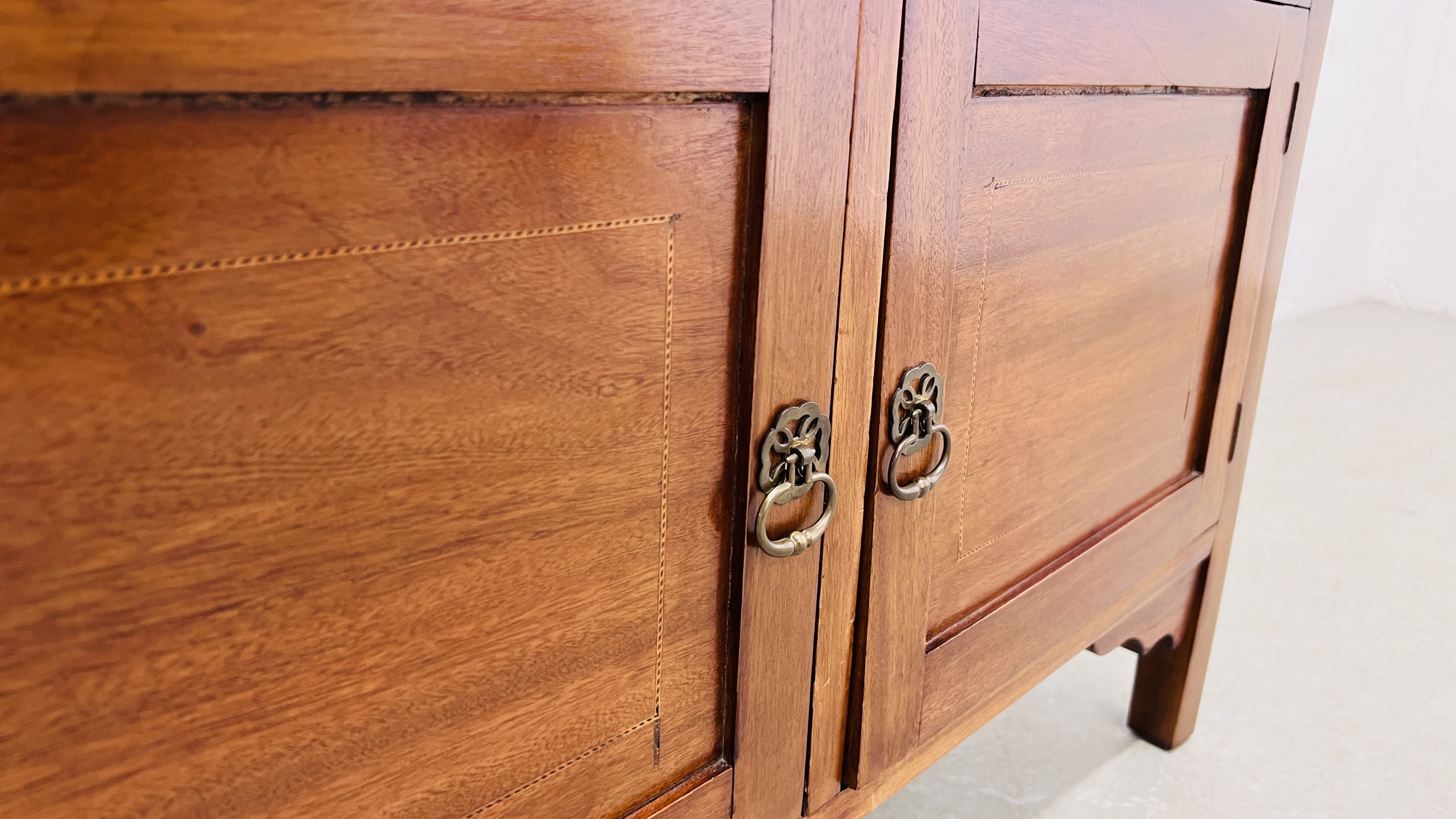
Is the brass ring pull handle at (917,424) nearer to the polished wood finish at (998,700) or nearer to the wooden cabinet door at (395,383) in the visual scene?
the wooden cabinet door at (395,383)

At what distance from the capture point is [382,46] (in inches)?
14.9

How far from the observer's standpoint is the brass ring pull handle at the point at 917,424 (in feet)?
2.18

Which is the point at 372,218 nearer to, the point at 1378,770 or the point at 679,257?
the point at 679,257

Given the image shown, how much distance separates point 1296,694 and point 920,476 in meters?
0.91

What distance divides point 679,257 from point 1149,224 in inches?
19.6

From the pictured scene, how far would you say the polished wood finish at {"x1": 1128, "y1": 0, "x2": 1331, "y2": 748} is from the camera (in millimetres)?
987

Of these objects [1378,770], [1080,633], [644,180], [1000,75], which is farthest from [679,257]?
[1378,770]

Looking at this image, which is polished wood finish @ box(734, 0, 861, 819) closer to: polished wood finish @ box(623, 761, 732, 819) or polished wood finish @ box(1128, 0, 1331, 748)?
polished wood finish @ box(623, 761, 732, 819)

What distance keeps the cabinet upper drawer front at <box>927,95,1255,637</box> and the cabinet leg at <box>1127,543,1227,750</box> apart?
9.1 inches

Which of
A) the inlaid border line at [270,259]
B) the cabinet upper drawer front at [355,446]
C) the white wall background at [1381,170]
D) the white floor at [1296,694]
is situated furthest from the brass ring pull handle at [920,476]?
the white wall background at [1381,170]

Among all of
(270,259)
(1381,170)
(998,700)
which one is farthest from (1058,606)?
(1381,170)

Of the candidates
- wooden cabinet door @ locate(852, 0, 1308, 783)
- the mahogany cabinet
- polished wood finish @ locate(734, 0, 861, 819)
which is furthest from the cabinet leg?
polished wood finish @ locate(734, 0, 861, 819)

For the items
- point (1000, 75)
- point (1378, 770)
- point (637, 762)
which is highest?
point (1000, 75)

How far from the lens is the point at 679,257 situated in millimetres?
512
